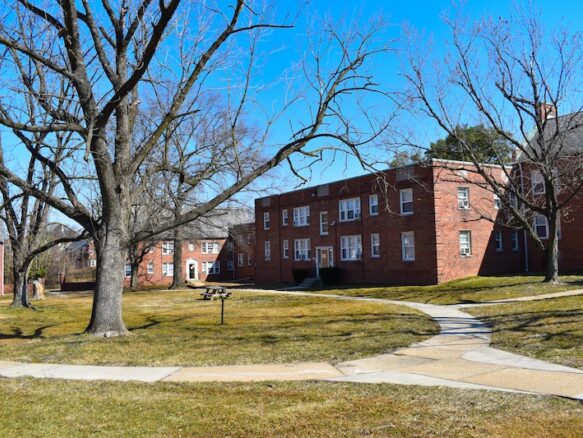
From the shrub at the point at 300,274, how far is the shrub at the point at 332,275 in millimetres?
3321

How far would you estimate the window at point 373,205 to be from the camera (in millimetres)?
35109

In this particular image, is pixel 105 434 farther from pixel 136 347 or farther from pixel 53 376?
pixel 136 347

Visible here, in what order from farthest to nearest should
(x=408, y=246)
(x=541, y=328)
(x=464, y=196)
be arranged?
(x=408, y=246)
(x=464, y=196)
(x=541, y=328)

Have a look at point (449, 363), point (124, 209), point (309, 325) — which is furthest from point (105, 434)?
point (309, 325)

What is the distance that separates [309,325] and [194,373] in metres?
6.72

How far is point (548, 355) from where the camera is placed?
9852 millimetres

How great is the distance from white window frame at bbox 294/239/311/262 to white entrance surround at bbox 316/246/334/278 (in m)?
1.18

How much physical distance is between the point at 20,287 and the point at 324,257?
813 inches

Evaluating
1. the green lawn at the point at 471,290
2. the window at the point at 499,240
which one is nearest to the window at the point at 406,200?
the green lawn at the point at 471,290

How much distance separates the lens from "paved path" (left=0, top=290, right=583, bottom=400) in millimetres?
7777

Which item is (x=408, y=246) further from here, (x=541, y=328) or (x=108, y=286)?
(x=108, y=286)

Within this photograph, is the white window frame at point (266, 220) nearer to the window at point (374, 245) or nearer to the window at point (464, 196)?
the window at point (374, 245)

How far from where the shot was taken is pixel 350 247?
3753cm

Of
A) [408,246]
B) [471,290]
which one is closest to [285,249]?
[408,246]
